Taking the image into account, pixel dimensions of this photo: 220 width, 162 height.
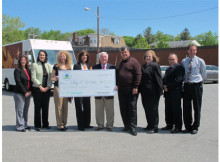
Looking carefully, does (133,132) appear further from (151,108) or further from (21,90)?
(21,90)

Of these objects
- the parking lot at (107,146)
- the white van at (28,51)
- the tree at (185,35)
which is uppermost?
the tree at (185,35)

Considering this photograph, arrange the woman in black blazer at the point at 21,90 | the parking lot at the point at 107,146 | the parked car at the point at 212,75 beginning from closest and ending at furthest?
1. the parking lot at the point at 107,146
2. the woman in black blazer at the point at 21,90
3. the parked car at the point at 212,75

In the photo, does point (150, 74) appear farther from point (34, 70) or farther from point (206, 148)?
point (34, 70)

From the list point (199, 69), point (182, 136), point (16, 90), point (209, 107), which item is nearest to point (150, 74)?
point (199, 69)

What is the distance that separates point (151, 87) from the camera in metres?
5.93

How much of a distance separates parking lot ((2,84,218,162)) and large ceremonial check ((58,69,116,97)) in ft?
2.94

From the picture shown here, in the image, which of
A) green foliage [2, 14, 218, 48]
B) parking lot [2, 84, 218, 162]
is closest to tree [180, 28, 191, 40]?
green foliage [2, 14, 218, 48]

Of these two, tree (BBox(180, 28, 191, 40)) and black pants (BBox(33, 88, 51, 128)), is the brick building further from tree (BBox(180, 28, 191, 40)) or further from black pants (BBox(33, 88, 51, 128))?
black pants (BBox(33, 88, 51, 128))

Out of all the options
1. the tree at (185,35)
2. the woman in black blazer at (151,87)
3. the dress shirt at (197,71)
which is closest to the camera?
the dress shirt at (197,71)

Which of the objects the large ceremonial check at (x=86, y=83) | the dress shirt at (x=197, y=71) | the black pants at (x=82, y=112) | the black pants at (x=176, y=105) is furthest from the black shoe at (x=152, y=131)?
the black pants at (x=82, y=112)

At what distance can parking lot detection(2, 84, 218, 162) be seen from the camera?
→ 4.35 m

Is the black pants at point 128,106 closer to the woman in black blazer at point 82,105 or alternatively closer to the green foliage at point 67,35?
the woman in black blazer at point 82,105

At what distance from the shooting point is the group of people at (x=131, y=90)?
586cm

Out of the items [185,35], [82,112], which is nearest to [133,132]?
[82,112]
